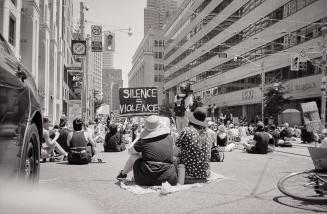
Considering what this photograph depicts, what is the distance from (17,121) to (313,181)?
4262 millimetres

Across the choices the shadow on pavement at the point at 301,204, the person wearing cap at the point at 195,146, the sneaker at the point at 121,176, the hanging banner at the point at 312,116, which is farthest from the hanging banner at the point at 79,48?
the shadow on pavement at the point at 301,204

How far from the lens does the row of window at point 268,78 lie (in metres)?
37.1

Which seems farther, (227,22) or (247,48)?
(227,22)

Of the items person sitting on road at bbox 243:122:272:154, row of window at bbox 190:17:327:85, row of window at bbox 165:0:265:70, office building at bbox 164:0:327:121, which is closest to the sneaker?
person sitting on road at bbox 243:122:272:154

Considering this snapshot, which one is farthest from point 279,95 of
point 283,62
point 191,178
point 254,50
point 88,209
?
point 88,209

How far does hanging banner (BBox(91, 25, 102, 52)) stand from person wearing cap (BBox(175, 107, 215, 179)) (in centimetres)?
2072

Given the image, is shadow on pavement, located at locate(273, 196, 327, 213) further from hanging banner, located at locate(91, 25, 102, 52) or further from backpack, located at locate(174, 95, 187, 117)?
hanging banner, located at locate(91, 25, 102, 52)

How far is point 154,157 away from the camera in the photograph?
6324 millimetres

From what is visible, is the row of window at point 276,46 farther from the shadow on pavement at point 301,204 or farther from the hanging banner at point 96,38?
the shadow on pavement at point 301,204

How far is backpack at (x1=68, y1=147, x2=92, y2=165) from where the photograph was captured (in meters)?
10.3

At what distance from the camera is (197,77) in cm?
7644

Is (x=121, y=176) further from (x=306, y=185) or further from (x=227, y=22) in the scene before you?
(x=227, y=22)

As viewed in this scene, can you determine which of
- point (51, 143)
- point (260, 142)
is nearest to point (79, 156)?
point (51, 143)

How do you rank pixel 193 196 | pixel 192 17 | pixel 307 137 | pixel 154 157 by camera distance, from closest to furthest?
1. pixel 193 196
2. pixel 154 157
3. pixel 307 137
4. pixel 192 17
